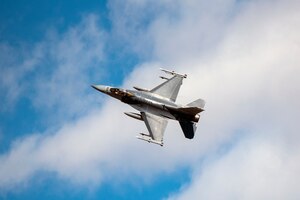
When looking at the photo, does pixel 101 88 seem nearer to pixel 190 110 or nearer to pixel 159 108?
pixel 159 108

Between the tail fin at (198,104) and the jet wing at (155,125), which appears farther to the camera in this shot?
the tail fin at (198,104)

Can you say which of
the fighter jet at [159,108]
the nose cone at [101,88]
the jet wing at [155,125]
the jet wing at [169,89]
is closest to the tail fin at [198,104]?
the fighter jet at [159,108]

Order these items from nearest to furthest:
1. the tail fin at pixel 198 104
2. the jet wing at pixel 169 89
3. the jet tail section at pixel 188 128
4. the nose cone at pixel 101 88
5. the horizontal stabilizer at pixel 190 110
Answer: the horizontal stabilizer at pixel 190 110
the jet tail section at pixel 188 128
the tail fin at pixel 198 104
the jet wing at pixel 169 89
the nose cone at pixel 101 88

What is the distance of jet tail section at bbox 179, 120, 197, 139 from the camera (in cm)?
9306

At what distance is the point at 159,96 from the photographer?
313 ft

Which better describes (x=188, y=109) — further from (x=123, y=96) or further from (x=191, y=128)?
(x=123, y=96)

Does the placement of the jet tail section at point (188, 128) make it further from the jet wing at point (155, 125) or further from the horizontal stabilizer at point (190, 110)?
the jet wing at point (155, 125)

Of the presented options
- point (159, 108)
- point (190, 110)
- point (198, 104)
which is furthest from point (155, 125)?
point (198, 104)

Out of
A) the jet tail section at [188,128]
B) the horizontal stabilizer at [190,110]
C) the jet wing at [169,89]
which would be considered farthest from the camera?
the jet wing at [169,89]

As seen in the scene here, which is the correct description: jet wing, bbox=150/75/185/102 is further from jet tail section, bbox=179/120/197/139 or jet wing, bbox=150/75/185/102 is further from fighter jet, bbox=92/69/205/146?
jet tail section, bbox=179/120/197/139

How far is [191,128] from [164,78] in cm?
1014

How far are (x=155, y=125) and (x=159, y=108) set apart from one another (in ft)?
9.32

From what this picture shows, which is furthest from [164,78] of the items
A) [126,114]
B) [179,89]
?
[126,114]

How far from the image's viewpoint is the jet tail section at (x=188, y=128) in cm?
9306
